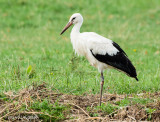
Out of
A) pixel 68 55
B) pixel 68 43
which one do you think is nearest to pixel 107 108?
pixel 68 55

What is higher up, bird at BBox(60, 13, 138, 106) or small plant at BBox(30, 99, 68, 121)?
bird at BBox(60, 13, 138, 106)

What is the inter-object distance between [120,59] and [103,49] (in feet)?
1.23

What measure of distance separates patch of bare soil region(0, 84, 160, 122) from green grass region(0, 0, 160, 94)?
423 millimetres

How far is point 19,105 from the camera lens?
16.0 feet

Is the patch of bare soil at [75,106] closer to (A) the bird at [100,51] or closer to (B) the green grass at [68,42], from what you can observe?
(B) the green grass at [68,42]

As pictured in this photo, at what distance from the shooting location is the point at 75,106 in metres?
5.18

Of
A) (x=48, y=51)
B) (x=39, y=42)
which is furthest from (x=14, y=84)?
(x=39, y=42)

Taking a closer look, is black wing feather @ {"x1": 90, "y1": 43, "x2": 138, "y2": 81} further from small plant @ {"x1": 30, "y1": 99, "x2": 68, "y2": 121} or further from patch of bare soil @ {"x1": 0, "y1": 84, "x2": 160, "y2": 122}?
small plant @ {"x1": 30, "y1": 99, "x2": 68, "y2": 121}

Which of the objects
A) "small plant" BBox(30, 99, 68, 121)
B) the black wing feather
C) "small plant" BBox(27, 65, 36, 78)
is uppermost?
the black wing feather

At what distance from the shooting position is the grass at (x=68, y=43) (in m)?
6.43

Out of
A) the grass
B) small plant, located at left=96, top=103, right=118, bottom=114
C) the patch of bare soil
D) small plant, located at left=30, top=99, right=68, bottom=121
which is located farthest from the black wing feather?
small plant, located at left=30, top=99, right=68, bottom=121

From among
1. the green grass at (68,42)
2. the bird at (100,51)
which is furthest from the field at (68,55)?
the bird at (100,51)

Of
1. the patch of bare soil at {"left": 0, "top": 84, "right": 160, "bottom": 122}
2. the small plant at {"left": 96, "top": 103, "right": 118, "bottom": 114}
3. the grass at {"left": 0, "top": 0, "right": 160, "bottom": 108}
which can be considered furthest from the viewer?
the grass at {"left": 0, "top": 0, "right": 160, "bottom": 108}

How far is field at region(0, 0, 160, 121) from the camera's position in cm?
525
